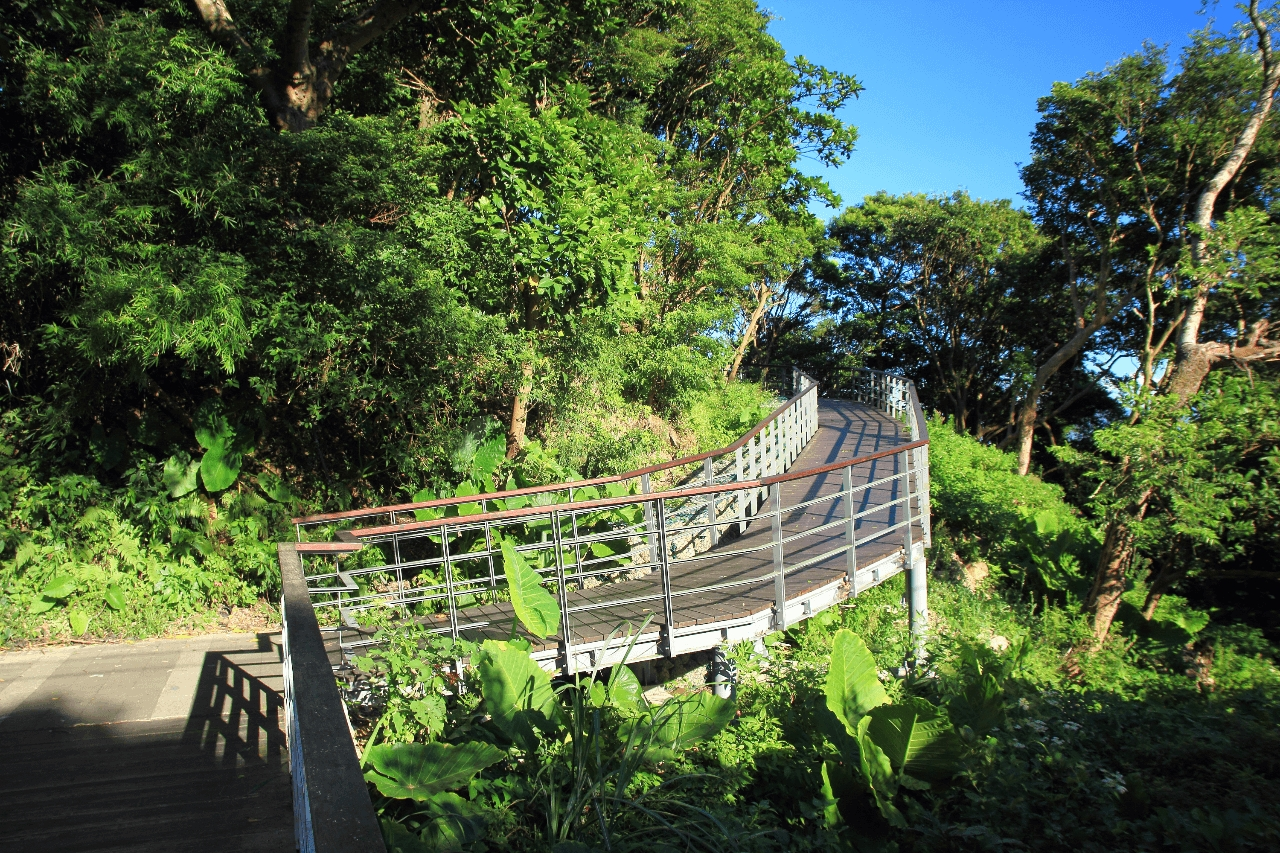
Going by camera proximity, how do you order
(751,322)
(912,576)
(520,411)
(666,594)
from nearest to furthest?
(666,594)
(912,576)
(520,411)
(751,322)

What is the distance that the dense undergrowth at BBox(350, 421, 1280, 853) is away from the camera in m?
3.16

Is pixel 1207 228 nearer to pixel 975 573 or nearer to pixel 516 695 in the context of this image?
pixel 975 573

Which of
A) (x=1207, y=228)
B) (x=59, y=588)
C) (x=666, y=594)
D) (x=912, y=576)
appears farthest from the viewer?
(x=1207, y=228)

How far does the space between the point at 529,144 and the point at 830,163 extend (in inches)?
498

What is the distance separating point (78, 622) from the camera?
6.62 meters

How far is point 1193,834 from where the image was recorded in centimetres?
361

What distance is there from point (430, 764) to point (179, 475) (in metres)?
5.70

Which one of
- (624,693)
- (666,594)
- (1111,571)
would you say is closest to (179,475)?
(666,594)

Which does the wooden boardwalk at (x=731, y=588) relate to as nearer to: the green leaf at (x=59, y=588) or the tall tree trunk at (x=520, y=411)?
the tall tree trunk at (x=520, y=411)

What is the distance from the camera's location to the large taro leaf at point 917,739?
3930 mm

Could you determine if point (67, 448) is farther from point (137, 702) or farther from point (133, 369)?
point (137, 702)

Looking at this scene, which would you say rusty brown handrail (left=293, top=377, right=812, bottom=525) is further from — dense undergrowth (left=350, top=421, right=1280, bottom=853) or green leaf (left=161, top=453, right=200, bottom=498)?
dense undergrowth (left=350, top=421, right=1280, bottom=853)

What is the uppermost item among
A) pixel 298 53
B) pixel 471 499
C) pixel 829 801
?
pixel 298 53

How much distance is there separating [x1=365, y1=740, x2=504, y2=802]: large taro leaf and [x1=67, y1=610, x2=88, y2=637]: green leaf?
501 cm
